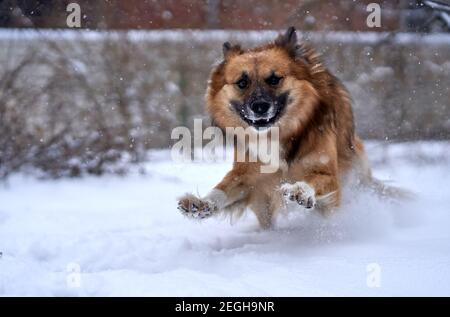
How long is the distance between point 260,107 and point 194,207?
0.81 metres

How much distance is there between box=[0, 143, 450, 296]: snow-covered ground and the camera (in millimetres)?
2734

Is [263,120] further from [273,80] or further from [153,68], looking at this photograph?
[153,68]

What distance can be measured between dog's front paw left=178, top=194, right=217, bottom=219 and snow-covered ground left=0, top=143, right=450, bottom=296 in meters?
0.20

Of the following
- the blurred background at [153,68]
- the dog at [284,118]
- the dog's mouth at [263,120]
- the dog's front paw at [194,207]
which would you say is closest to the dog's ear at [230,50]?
the dog at [284,118]

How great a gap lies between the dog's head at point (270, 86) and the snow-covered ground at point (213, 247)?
73cm

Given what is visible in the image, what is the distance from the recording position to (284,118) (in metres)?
4.02

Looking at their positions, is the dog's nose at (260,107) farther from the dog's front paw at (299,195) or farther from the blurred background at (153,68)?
the blurred background at (153,68)

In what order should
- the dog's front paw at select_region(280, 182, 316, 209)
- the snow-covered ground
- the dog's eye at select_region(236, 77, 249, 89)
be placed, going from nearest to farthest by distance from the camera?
the snow-covered ground, the dog's front paw at select_region(280, 182, 316, 209), the dog's eye at select_region(236, 77, 249, 89)

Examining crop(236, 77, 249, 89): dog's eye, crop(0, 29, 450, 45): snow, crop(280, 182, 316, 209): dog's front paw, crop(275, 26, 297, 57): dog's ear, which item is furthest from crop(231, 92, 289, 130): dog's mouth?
crop(0, 29, 450, 45): snow

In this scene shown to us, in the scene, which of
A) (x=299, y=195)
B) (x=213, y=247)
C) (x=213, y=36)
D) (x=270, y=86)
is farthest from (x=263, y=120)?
(x=213, y=36)

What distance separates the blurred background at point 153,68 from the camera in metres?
6.41

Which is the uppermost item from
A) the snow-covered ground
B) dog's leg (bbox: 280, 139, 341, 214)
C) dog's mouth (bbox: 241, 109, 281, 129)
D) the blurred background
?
the blurred background

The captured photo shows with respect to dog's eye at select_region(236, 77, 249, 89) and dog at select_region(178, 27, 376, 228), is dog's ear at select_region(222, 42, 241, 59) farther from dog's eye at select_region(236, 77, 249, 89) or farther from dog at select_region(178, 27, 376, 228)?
dog's eye at select_region(236, 77, 249, 89)
